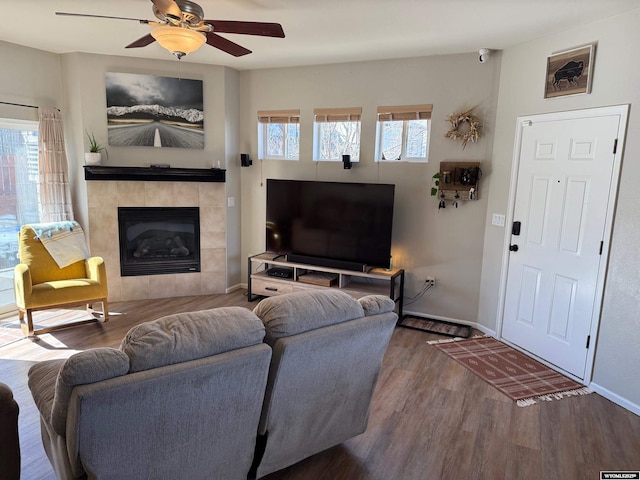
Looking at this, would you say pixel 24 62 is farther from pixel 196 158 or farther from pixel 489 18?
pixel 489 18

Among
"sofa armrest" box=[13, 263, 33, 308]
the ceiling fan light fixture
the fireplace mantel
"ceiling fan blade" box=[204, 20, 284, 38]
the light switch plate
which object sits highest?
"ceiling fan blade" box=[204, 20, 284, 38]

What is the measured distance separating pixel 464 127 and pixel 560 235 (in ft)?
4.64

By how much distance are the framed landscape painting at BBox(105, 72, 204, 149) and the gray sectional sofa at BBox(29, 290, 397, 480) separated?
3449mm

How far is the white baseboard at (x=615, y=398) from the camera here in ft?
9.63

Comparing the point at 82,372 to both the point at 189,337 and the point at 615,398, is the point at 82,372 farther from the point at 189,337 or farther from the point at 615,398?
the point at 615,398

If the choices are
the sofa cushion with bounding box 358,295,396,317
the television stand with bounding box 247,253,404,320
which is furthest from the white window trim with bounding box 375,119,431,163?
the sofa cushion with bounding box 358,295,396,317

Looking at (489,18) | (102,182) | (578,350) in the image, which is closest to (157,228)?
(102,182)

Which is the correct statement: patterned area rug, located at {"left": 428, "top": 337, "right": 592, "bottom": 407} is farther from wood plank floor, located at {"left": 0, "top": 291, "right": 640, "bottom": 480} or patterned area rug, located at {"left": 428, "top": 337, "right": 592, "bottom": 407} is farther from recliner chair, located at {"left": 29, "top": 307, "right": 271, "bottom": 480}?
recliner chair, located at {"left": 29, "top": 307, "right": 271, "bottom": 480}

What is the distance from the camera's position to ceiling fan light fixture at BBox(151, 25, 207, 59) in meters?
2.47

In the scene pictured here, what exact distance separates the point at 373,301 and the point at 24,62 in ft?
15.1

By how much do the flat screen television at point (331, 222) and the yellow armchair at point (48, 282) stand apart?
191 centimetres

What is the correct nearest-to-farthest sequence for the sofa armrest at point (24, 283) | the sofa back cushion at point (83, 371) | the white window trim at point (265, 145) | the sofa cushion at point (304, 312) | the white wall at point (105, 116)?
the sofa back cushion at point (83, 371) < the sofa cushion at point (304, 312) < the sofa armrest at point (24, 283) < the white wall at point (105, 116) < the white window trim at point (265, 145)

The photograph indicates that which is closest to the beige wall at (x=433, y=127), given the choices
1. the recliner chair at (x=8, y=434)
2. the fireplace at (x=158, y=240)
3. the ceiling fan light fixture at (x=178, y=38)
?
the fireplace at (x=158, y=240)

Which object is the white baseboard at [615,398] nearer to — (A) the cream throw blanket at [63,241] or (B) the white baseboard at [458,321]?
(B) the white baseboard at [458,321]
